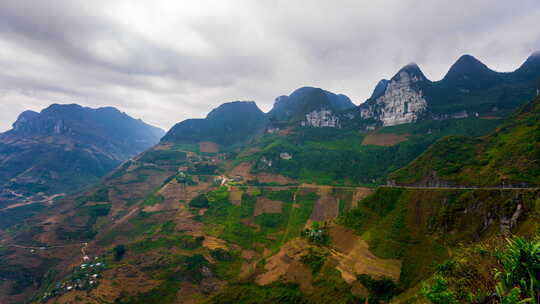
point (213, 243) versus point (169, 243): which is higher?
point (213, 243)

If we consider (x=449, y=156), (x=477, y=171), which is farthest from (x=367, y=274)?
(x=449, y=156)

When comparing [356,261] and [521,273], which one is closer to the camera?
[521,273]

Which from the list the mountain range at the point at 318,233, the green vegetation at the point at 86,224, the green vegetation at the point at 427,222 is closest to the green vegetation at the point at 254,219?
the mountain range at the point at 318,233

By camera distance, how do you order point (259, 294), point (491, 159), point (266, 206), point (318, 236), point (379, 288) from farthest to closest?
1. point (266, 206)
2. point (318, 236)
3. point (491, 159)
4. point (259, 294)
5. point (379, 288)

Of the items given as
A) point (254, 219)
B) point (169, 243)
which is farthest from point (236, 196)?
point (169, 243)

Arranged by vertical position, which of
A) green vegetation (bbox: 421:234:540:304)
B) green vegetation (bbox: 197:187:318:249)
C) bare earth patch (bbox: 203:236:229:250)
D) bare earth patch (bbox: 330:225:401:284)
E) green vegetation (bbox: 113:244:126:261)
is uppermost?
green vegetation (bbox: 421:234:540:304)

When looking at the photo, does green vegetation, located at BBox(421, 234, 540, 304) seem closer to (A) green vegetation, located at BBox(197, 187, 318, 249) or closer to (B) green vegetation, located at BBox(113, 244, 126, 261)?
(A) green vegetation, located at BBox(197, 187, 318, 249)

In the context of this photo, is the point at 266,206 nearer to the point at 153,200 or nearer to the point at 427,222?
the point at 153,200

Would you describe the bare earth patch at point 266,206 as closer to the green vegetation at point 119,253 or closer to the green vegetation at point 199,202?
the green vegetation at point 199,202

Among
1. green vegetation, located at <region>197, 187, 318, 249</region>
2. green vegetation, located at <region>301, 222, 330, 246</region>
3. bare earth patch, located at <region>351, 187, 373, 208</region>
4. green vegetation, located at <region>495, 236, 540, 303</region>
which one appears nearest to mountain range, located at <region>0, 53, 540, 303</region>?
green vegetation, located at <region>495, 236, 540, 303</region>

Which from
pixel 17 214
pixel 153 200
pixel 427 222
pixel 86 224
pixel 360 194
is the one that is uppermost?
pixel 427 222
